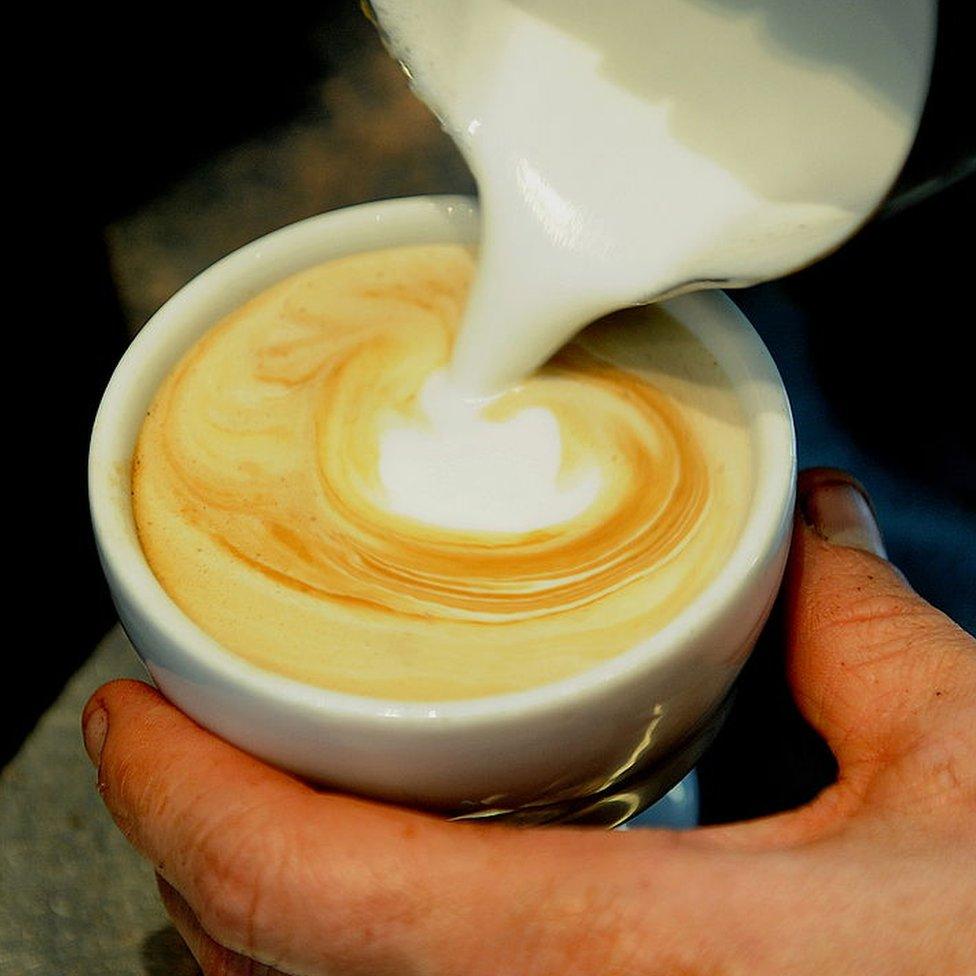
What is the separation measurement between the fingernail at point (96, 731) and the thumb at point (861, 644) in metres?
0.37

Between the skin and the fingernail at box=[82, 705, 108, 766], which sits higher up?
the skin

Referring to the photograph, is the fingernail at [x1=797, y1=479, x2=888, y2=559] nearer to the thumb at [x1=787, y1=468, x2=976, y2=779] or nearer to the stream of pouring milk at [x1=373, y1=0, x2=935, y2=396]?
the thumb at [x1=787, y1=468, x2=976, y2=779]

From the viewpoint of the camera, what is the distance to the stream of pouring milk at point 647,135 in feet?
2.14

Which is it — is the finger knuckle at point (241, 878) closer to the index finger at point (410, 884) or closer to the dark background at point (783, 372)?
the index finger at point (410, 884)

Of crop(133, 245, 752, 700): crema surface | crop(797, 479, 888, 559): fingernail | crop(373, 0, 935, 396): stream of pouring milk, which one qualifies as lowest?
crop(797, 479, 888, 559): fingernail

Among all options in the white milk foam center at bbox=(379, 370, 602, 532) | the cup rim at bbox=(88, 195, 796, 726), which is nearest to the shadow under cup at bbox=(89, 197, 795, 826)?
the cup rim at bbox=(88, 195, 796, 726)

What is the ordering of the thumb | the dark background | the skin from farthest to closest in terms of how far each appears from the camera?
the dark background
the thumb
the skin

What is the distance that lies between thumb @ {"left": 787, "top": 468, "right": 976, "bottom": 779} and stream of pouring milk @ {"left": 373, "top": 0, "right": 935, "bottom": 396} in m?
0.16

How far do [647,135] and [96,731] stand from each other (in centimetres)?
44

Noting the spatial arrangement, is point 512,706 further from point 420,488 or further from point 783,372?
point 783,372

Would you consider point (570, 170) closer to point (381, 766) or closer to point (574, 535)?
point (574, 535)

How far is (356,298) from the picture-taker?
2.63ft

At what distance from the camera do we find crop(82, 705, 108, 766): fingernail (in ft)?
2.11

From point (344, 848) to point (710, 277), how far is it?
0.34 metres
